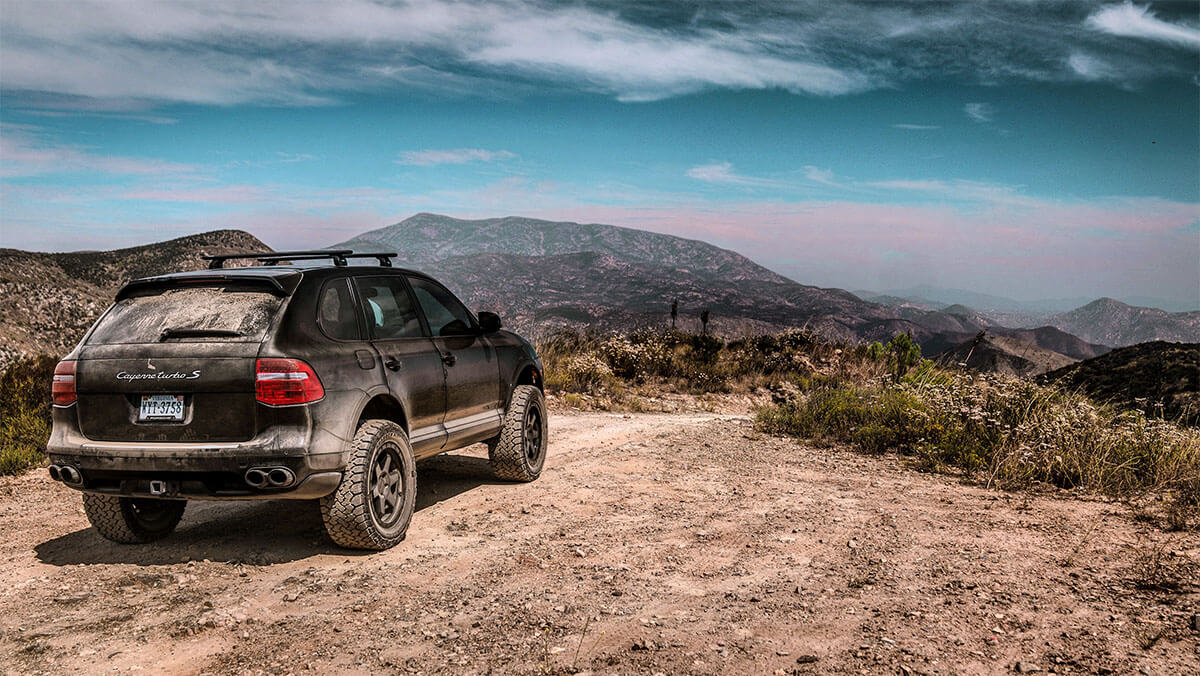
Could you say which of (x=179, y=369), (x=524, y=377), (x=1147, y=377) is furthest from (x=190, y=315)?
(x=1147, y=377)

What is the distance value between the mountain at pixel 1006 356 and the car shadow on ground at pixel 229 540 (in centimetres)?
1155

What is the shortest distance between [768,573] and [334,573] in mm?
2648

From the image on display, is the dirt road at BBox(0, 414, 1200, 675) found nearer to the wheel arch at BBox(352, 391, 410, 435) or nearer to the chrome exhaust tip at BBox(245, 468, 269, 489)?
the chrome exhaust tip at BBox(245, 468, 269, 489)

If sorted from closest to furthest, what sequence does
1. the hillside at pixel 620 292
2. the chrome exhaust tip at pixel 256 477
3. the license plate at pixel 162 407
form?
the chrome exhaust tip at pixel 256 477 < the license plate at pixel 162 407 < the hillside at pixel 620 292

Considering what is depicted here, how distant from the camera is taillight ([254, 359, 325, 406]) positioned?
15.9ft

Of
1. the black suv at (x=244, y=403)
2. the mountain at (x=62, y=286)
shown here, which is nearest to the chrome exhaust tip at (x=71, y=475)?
the black suv at (x=244, y=403)

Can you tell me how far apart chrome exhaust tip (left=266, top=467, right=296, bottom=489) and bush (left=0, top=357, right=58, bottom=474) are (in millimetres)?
5197

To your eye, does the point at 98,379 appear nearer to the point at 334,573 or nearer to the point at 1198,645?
the point at 334,573

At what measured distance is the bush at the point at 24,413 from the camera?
27.5 feet

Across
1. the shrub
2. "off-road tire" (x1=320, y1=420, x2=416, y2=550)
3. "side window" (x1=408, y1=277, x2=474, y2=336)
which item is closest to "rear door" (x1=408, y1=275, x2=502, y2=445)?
"side window" (x1=408, y1=277, x2=474, y2=336)

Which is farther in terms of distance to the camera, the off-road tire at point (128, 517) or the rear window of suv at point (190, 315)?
the off-road tire at point (128, 517)

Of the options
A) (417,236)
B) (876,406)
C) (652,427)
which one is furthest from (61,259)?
(417,236)

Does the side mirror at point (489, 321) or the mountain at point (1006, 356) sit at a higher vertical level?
the side mirror at point (489, 321)

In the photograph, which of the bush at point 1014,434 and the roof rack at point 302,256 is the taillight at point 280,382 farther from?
the bush at point 1014,434
